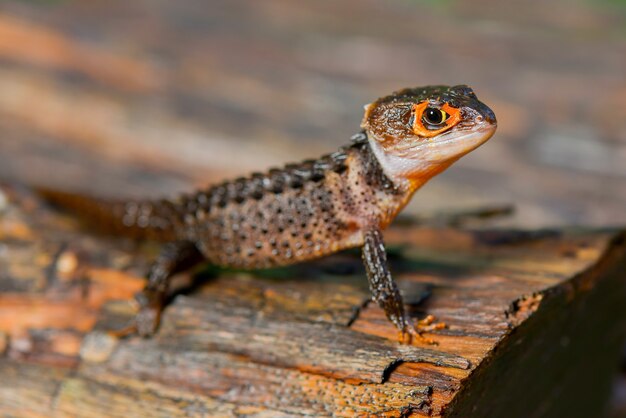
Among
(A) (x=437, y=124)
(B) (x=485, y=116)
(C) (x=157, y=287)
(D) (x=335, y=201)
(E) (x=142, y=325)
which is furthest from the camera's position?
(C) (x=157, y=287)

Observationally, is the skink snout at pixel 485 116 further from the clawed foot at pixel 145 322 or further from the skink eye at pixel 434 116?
the clawed foot at pixel 145 322

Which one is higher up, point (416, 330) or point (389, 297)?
point (389, 297)

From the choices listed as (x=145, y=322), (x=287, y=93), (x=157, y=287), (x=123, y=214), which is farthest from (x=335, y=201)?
(x=287, y=93)

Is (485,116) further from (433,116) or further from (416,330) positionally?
(416,330)

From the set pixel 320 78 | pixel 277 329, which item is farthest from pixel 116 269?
pixel 320 78

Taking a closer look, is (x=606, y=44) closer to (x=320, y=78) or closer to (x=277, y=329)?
(x=320, y=78)

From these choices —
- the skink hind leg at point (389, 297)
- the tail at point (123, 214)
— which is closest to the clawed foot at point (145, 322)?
the tail at point (123, 214)

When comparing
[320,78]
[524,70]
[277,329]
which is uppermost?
[524,70]
